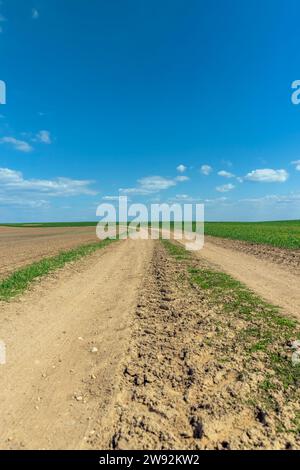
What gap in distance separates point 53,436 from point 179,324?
4.11 metres

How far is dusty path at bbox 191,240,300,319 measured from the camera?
901cm

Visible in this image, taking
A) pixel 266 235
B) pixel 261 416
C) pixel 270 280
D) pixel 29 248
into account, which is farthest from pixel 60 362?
pixel 266 235

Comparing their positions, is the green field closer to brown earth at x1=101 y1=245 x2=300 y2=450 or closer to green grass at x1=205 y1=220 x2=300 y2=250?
green grass at x1=205 y1=220 x2=300 y2=250

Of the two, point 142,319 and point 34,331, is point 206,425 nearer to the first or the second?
point 142,319

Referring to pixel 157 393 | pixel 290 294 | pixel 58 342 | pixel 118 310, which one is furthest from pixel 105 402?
pixel 290 294

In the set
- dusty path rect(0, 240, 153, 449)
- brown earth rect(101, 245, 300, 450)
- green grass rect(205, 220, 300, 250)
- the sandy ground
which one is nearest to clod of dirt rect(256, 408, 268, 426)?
brown earth rect(101, 245, 300, 450)

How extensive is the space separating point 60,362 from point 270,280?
9383mm

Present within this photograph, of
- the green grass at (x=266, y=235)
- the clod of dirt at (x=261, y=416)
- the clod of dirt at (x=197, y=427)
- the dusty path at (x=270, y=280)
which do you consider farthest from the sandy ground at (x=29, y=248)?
the green grass at (x=266, y=235)

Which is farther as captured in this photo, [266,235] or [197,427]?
[266,235]

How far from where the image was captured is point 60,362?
18.0 feet

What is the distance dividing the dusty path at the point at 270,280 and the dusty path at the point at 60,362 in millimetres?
4462

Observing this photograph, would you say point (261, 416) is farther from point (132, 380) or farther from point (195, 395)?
point (132, 380)

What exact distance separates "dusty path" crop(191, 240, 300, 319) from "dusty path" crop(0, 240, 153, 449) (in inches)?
176
